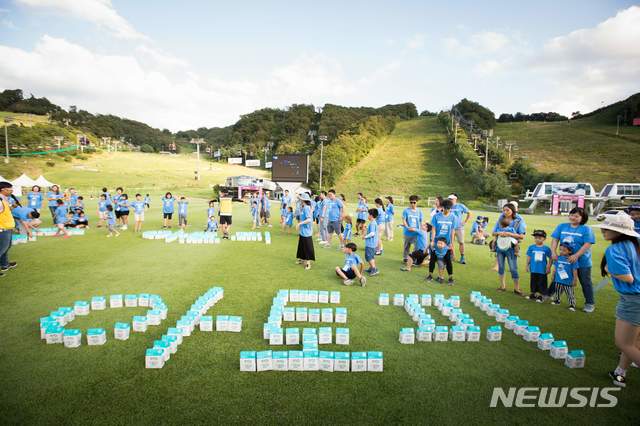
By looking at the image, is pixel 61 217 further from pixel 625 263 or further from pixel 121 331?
pixel 625 263

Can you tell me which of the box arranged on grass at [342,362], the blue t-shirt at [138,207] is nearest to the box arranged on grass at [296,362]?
the box arranged on grass at [342,362]

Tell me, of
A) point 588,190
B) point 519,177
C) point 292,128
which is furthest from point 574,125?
point 292,128

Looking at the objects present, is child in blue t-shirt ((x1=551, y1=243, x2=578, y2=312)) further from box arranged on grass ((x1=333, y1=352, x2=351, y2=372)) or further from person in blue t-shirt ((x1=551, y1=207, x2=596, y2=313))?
box arranged on grass ((x1=333, y1=352, x2=351, y2=372))

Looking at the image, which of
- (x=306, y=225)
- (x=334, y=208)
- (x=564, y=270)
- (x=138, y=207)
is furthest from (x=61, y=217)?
(x=564, y=270)

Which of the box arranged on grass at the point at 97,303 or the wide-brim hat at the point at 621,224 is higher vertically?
the wide-brim hat at the point at 621,224

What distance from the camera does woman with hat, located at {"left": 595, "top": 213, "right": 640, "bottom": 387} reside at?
14.5 feet

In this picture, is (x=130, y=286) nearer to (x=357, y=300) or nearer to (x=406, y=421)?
(x=357, y=300)

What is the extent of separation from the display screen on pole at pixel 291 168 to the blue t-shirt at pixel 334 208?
10303 millimetres

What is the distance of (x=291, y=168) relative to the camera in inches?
990

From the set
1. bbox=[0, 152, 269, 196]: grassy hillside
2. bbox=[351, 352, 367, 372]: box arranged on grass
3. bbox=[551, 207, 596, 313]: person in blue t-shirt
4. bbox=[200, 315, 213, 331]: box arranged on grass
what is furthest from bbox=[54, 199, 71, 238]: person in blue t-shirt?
bbox=[0, 152, 269, 196]: grassy hillside

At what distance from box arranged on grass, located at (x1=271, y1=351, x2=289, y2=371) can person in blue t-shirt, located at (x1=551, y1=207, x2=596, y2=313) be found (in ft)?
20.1

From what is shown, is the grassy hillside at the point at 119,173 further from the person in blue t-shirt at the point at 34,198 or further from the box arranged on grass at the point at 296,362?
the box arranged on grass at the point at 296,362

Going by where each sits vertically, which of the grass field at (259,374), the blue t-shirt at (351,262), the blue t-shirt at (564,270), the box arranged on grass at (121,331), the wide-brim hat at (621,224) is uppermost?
the wide-brim hat at (621,224)

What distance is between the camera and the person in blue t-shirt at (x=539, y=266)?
8.21 m
